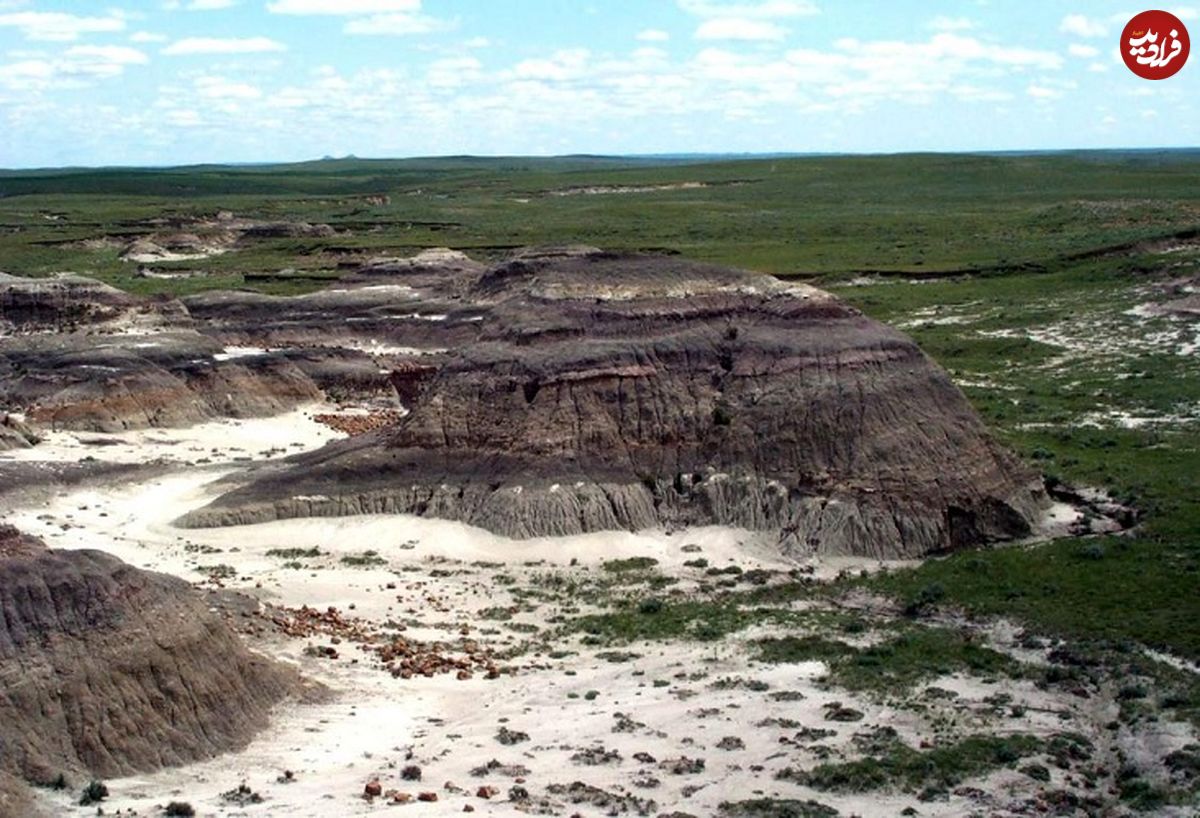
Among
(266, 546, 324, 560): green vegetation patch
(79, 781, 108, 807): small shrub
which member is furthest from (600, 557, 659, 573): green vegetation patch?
(79, 781, 108, 807): small shrub

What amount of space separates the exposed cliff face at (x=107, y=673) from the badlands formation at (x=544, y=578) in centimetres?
6

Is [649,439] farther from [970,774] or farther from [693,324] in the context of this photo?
[970,774]

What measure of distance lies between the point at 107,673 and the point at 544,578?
46.3ft

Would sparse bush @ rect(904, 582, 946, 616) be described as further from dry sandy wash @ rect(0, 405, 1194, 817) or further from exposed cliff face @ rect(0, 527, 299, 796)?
exposed cliff face @ rect(0, 527, 299, 796)

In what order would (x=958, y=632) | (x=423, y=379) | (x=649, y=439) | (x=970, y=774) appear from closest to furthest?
(x=970, y=774)
(x=958, y=632)
(x=649, y=439)
(x=423, y=379)

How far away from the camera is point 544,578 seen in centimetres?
3650

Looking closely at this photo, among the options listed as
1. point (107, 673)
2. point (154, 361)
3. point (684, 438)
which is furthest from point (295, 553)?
point (154, 361)

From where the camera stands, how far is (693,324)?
43.7 meters

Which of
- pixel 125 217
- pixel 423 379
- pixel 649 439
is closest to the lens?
pixel 649 439

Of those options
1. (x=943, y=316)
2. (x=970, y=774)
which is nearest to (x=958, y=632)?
(x=970, y=774)

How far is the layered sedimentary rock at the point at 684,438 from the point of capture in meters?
38.0

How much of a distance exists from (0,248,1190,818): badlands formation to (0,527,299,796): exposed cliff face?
0.06 meters

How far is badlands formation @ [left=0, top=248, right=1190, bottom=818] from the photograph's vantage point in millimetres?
23344

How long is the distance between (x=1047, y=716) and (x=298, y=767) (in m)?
12.8
